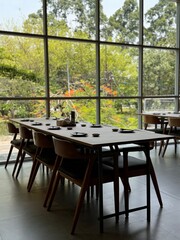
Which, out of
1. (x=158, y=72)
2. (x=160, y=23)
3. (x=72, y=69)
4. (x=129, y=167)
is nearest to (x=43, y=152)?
(x=129, y=167)

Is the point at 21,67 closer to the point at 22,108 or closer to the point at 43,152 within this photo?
the point at 22,108

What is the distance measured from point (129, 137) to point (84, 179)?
0.61m

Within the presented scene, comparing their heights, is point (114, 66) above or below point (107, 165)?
above

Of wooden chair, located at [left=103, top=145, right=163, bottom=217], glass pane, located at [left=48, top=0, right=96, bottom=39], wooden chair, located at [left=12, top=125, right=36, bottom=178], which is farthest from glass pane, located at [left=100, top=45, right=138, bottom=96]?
wooden chair, located at [left=103, top=145, right=163, bottom=217]

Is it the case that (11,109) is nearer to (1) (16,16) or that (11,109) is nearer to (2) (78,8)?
(1) (16,16)

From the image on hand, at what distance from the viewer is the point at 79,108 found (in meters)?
5.61

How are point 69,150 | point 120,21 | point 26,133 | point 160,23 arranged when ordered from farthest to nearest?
1. point 160,23
2. point 120,21
3. point 26,133
4. point 69,150

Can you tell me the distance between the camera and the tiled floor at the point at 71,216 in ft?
7.72

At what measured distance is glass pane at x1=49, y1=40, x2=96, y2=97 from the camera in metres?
5.33

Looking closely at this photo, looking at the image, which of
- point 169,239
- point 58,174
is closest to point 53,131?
point 58,174

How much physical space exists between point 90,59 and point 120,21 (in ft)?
3.74

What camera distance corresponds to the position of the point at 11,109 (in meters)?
4.99

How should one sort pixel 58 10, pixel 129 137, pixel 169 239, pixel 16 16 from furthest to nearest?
1. pixel 58 10
2. pixel 16 16
3. pixel 129 137
4. pixel 169 239

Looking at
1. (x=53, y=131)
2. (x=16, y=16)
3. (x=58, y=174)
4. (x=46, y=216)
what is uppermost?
(x=16, y=16)
